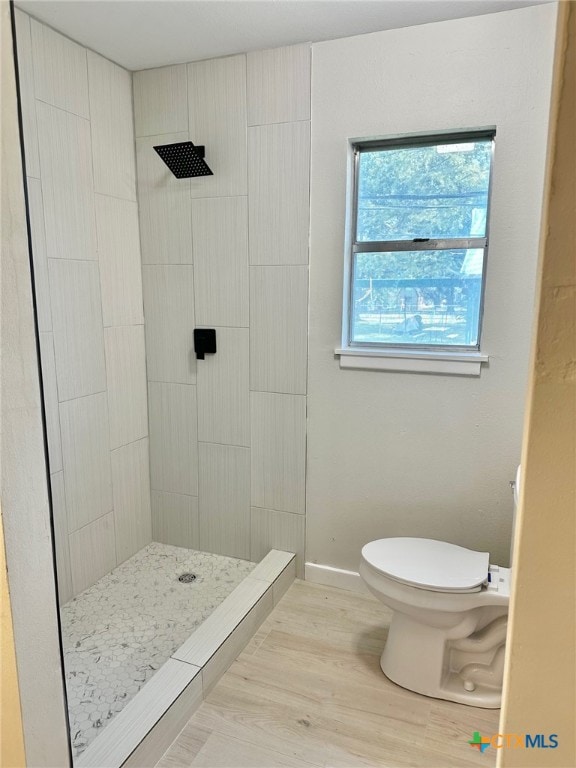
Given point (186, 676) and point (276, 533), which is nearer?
point (186, 676)

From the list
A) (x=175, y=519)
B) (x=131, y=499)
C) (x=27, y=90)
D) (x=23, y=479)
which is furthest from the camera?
(x=175, y=519)

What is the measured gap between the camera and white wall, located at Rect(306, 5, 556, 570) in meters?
1.92

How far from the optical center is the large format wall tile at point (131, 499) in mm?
2590

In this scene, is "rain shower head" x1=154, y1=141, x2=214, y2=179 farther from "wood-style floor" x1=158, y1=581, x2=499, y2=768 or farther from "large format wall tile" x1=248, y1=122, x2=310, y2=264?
"wood-style floor" x1=158, y1=581, x2=499, y2=768

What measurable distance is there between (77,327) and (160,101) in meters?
1.17

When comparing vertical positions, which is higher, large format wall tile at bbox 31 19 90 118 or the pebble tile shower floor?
large format wall tile at bbox 31 19 90 118

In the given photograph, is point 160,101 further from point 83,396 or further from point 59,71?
point 83,396

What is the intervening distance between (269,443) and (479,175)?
150 centimetres

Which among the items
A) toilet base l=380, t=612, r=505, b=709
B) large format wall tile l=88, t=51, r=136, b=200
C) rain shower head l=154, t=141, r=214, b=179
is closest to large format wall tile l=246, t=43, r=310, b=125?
rain shower head l=154, t=141, r=214, b=179

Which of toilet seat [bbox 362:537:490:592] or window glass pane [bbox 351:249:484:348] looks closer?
toilet seat [bbox 362:537:490:592]

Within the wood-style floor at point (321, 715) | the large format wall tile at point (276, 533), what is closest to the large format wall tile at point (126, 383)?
the large format wall tile at point (276, 533)

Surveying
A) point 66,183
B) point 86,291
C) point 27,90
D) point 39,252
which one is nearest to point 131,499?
point 86,291

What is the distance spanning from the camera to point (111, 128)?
2.40 m

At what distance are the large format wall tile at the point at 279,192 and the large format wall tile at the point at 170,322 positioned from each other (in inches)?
17.1
